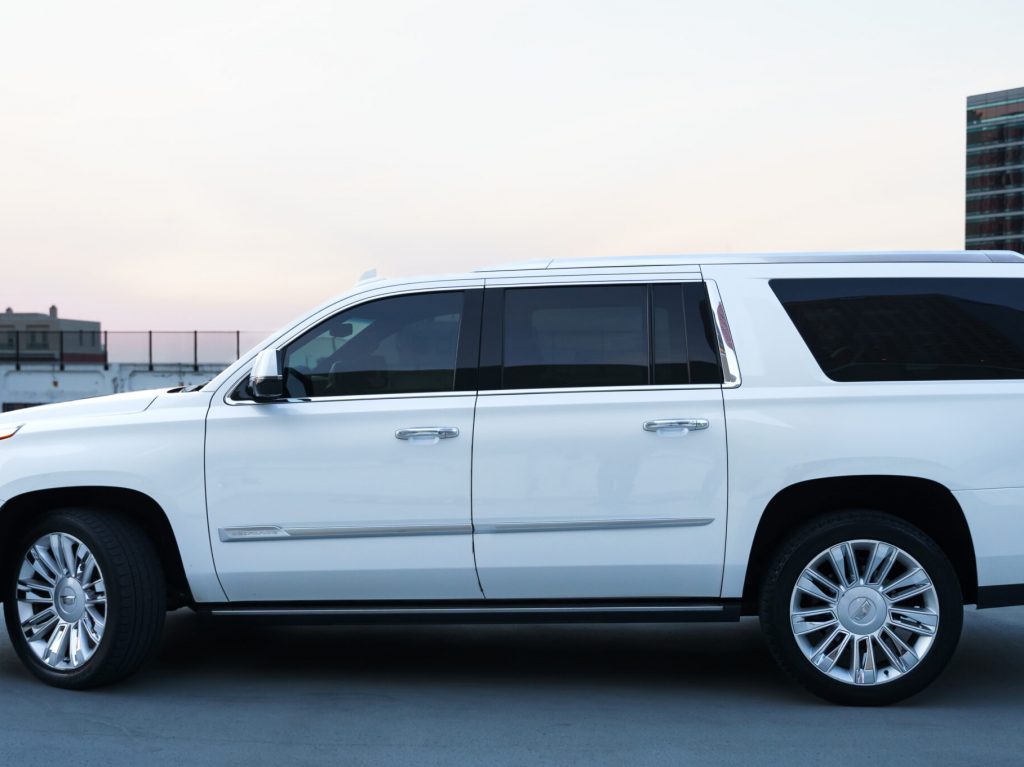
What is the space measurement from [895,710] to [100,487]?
396cm

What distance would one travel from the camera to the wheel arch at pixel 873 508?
538cm

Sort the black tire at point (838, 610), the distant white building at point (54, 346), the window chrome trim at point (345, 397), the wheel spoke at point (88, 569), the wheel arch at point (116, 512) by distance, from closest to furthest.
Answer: the black tire at point (838, 610) → the window chrome trim at point (345, 397) → the wheel spoke at point (88, 569) → the wheel arch at point (116, 512) → the distant white building at point (54, 346)

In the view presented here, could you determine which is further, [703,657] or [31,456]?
[703,657]

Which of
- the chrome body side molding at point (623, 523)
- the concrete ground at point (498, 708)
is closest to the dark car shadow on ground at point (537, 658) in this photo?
the concrete ground at point (498, 708)

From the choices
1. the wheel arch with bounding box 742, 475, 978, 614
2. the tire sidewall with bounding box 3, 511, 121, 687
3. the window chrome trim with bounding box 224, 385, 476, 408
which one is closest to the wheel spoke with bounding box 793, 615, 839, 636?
the wheel arch with bounding box 742, 475, 978, 614

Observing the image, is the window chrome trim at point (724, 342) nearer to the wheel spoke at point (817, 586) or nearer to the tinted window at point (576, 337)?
the tinted window at point (576, 337)

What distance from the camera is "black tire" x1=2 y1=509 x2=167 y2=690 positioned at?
18.2 feet

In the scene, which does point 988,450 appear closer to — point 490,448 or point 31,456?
point 490,448

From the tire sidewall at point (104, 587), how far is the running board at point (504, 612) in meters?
0.67

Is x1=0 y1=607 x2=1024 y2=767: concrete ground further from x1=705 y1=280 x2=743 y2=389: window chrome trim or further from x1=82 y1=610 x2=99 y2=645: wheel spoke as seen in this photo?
x1=705 y1=280 x2=743 y2=389: window chrome trim

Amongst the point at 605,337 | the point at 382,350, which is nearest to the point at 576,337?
the point at 605,337

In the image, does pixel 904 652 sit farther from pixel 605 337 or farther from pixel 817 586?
pixel 605 337

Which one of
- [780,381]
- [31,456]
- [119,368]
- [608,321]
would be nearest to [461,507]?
[608,321]

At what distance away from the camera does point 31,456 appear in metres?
5.70
